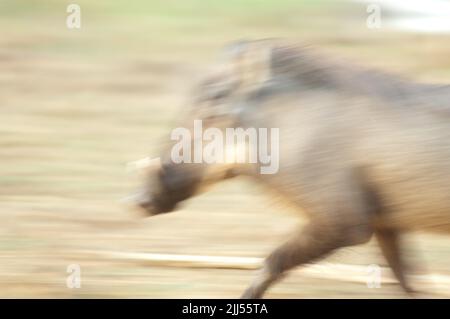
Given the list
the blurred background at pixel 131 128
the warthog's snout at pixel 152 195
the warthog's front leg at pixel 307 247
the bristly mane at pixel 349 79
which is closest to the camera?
the warthog's front leg at pixel 307 247

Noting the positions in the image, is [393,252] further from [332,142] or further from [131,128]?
[131,128]

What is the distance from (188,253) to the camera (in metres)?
5.85

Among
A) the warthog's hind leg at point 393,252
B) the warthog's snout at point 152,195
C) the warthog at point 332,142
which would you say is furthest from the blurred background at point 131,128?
the warthog's snout at point 152,195

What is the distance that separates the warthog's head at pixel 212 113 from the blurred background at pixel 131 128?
0.99ft

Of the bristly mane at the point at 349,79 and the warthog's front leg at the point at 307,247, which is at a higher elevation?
the bristly mane at the point at 349,79

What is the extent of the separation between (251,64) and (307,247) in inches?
29.4

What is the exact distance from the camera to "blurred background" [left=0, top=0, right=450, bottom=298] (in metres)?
5.42

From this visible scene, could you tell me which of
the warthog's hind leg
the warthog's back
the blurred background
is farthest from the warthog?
the blurred background

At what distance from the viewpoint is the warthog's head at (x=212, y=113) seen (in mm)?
4613

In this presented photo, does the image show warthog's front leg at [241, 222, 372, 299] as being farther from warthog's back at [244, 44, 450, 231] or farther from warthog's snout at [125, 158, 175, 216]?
warthog's snout at [125, 158, 175, 216]

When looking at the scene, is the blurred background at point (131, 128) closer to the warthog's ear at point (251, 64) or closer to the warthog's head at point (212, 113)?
the warthog's head at point (212, 113)

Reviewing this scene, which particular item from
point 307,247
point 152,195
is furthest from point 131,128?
point 307,247

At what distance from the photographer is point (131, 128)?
7.95 metres
